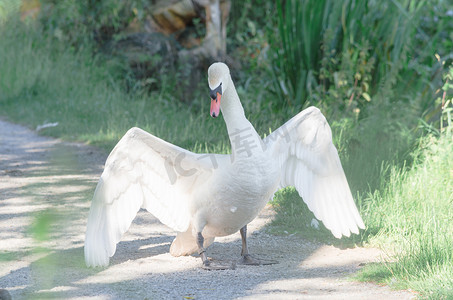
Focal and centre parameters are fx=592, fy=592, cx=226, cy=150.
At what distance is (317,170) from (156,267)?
1.32m

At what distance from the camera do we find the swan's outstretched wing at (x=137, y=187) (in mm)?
3648

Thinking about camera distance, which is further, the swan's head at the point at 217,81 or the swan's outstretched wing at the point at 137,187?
the swan's outstretched wing at the point at 137,187

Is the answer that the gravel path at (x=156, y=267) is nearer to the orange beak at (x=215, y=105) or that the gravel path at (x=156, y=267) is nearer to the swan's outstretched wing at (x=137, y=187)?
the swan's outstretched wing at (x=137, y=187)

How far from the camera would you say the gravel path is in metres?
3.20

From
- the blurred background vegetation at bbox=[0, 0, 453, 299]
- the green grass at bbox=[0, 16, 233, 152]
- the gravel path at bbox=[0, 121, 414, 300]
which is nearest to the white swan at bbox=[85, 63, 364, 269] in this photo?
the gravel path at bbox=[0, 121, 414, 300]

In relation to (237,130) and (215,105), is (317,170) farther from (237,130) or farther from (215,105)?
(215,105)

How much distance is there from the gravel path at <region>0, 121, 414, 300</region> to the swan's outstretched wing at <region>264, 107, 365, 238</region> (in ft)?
0.85

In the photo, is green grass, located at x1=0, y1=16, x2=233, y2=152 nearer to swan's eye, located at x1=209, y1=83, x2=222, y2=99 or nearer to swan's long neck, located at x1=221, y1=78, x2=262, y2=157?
swan's long neck, located at x1=221, y1=78, x2=262, y2=157

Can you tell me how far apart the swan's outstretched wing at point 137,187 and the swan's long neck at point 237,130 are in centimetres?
28

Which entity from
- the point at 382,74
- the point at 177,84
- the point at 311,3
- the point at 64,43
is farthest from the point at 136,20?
the point at 382,74

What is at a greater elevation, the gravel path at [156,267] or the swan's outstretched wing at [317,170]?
the swan's outstretched wing at [317,170]

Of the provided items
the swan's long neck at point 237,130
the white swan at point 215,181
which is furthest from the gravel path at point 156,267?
the swan's long neck at point 237,130

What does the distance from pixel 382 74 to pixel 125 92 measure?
521cm

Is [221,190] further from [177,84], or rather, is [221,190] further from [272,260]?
[177,84]
